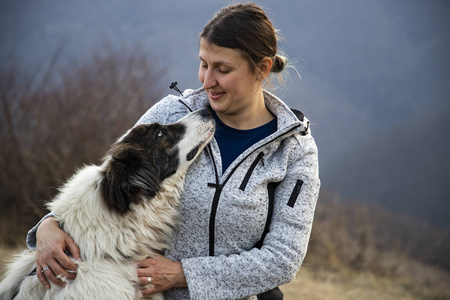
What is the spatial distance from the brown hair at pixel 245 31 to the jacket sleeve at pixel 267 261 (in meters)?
0.82

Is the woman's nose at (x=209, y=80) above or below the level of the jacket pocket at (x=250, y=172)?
above

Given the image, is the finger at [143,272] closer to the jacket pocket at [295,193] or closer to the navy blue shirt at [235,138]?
the navy blue shirt at [235,138]

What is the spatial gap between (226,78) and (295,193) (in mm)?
814

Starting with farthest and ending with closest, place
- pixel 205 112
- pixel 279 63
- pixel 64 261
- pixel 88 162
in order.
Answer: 1. pixel 88 162
2. pixel 279 63
3. pixel 205 112
4. pixel 64 261

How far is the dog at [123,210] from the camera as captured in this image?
2355 mm

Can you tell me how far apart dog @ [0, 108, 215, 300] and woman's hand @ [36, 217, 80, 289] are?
5cm

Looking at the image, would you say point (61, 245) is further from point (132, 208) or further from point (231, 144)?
point (231, 144)

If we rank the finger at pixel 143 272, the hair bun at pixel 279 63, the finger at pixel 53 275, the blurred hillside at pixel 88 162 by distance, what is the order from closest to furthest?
the finger at pixel 53 275 → the finger at pixel 143 272 → the hair bun at pixel 279 63 → the blurred hillside at pixel 88 162

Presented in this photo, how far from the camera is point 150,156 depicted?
2.65 m

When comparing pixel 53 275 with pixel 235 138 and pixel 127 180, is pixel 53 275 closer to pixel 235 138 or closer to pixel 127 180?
pixel 127 180

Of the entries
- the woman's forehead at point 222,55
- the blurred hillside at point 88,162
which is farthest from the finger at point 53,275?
the blurred hillside at point 88,162

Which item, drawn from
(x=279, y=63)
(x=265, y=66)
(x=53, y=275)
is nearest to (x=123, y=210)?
(x=53, y=275)

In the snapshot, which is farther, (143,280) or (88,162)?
(88,162)

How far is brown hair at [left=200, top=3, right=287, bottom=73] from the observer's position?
2420 millimetres
